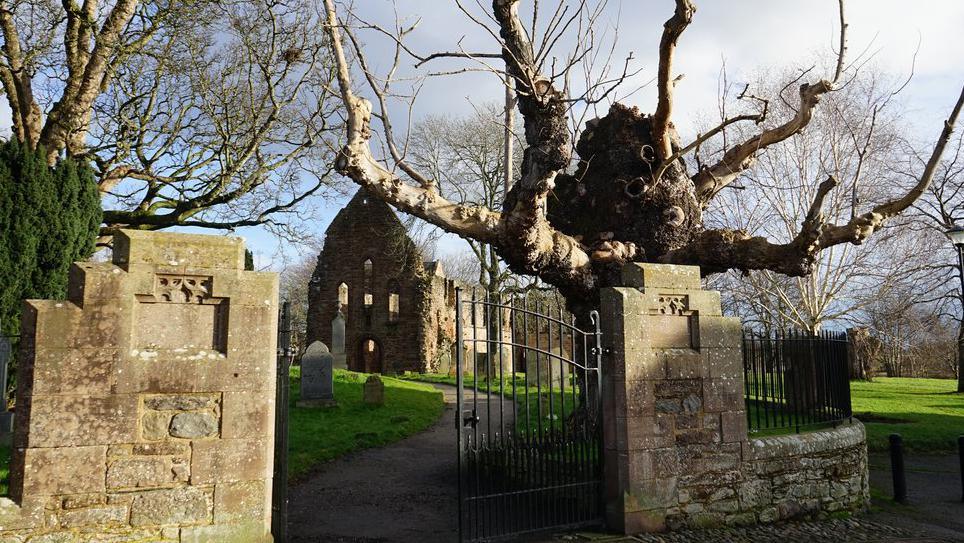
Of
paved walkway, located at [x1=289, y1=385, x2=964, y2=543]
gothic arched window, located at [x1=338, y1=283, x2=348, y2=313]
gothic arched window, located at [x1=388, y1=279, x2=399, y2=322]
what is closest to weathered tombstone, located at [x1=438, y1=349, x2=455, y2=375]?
gothic arched window, located at [x1=388, y1=279, x2=399, y2=322]

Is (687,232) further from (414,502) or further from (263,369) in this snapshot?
(263,369)

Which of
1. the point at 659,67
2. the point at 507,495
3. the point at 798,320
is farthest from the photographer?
the point at 798,320

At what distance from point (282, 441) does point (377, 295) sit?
28.3m

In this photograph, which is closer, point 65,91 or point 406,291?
point 65,91

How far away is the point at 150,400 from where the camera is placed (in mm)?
4684

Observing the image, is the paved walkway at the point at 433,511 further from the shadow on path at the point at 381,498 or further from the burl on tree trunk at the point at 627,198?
the burl on tree trunk at the point at 627,198

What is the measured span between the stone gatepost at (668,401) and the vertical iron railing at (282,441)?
10.1ft

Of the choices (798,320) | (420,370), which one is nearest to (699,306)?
(798,320)

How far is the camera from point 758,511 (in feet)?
22.0

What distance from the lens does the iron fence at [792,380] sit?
7.29 meters

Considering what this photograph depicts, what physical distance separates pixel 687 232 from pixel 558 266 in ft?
7.99

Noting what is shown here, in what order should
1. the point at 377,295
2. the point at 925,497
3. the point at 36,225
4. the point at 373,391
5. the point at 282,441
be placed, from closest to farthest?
the point at 282,441 → the point at 925,497 → the point at 36,225 → the point at 373,391 → the point at 377,295

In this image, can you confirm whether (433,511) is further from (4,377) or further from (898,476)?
(4,377)

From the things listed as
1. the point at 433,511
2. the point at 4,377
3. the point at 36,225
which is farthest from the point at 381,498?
the point at 36,225
